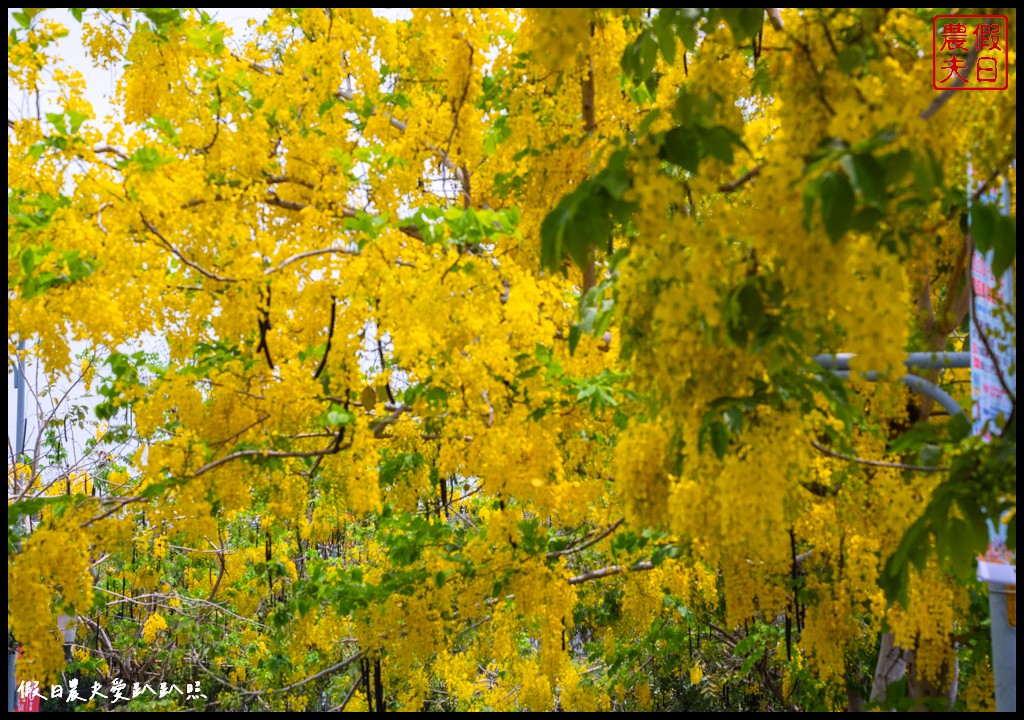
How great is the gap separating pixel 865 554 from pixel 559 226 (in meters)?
2.26

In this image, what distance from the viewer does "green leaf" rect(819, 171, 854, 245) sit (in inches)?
54.1

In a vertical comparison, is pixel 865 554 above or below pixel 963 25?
below

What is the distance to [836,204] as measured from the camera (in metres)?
1.38

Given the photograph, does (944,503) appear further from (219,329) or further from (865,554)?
(219,329)

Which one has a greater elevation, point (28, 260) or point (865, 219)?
point (28, 260)

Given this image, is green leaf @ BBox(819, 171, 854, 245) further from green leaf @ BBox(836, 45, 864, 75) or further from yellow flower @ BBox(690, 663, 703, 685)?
yellow flower @ BBox(690, 663, 703, 685)

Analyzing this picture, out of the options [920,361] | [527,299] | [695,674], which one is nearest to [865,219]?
[920,361]

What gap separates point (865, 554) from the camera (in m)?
3.30

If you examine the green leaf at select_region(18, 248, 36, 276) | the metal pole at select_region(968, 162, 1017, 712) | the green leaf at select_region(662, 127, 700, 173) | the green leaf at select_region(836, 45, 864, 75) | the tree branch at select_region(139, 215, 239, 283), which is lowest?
the metal pole at select_region(968, 162, 1017, 712)

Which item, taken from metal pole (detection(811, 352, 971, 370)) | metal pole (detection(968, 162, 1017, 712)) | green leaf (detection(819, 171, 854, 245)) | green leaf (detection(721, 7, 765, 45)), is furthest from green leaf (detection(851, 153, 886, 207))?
metal pole (detection(811, 352, 971, 370))

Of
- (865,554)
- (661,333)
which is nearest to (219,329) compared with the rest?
(661,333)

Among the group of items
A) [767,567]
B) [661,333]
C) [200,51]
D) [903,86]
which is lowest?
[767,567]

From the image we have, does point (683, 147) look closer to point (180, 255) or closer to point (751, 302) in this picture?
point (751, 302)

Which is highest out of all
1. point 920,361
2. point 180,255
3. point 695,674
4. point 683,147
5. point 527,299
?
point 180,255
